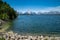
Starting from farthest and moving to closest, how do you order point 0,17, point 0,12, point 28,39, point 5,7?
1. point 5,7
2. point 0,12
3. point 0,17
4. point 28,39

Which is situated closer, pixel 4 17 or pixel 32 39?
pixel 32 39

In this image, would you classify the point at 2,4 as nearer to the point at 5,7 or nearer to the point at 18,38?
the point at 5,7

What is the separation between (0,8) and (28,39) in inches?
680

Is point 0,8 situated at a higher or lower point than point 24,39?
higher

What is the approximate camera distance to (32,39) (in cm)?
842

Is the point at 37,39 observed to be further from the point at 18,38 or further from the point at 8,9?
the point at 8,9

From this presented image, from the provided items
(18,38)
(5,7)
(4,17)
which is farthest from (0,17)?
(18,38)

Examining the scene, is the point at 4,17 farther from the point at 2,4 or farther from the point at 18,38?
the point at 18,38

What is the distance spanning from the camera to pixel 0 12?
24.3m

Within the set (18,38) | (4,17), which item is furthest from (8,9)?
(18,38)

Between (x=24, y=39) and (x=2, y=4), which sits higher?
(x=2, y=4)

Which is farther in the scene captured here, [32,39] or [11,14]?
[11,14]

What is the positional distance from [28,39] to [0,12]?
16410mm

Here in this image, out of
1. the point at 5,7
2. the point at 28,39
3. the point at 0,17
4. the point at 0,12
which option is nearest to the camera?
the point at 28,39
